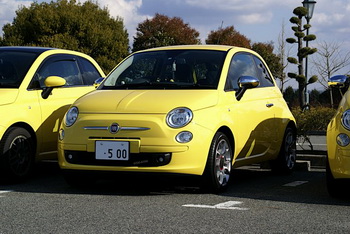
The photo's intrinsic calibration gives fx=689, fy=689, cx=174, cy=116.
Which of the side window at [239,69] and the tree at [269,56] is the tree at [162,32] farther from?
the side window at [239,69]

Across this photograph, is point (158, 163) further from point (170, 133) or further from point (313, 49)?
point (313, 49)

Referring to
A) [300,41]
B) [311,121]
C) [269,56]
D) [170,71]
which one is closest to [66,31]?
[300,41]

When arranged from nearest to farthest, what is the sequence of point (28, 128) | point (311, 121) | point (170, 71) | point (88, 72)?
1. point (170, 71)
2. point (28, 128)
3. point (88, 72)
4. point (311, 121)

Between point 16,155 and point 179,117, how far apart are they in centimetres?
225

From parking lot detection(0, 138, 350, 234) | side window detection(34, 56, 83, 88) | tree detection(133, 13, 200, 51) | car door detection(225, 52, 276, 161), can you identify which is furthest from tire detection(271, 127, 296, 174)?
tree detection(133, 13, 200, 51)

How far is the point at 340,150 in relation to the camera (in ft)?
21.3

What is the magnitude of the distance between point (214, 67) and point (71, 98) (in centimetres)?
219

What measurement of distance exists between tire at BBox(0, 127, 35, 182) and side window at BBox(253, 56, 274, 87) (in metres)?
3.02

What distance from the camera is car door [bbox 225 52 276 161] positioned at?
778 cm

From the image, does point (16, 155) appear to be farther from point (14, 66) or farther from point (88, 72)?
point (88, 72)

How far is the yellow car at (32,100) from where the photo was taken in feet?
26.0

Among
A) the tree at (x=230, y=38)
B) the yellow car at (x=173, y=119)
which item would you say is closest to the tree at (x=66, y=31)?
the tree at (x=230, y=38)

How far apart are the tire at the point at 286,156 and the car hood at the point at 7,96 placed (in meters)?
3.48

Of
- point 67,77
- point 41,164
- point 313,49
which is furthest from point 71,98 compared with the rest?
point 313,49
